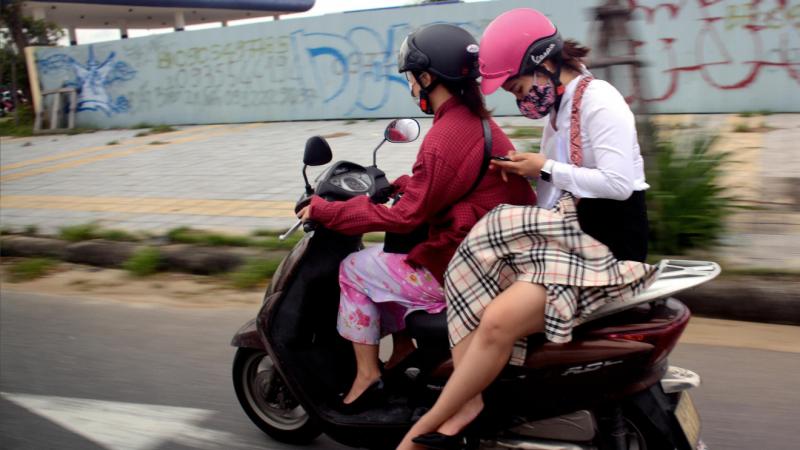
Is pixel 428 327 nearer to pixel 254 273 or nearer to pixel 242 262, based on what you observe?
pixel 254 273

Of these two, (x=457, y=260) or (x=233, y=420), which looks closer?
(x=457, y=260)

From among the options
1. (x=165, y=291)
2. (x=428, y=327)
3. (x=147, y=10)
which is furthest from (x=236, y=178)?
(x=147, y=10)

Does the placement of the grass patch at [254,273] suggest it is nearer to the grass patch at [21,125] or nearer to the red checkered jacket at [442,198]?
the red checkered jacket at [442,198]

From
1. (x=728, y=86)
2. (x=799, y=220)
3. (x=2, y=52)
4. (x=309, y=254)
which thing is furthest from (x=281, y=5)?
(x=309, y=254)

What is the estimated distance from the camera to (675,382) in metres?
2.49

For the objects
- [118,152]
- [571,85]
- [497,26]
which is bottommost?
[118,152]

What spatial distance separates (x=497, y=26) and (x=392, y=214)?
680 mm

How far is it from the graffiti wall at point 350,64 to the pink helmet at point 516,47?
5800mm

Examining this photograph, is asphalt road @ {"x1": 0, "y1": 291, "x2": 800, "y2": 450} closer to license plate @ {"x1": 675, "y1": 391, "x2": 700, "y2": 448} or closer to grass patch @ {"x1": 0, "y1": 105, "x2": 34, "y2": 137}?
license plate @ {"x1": 675, "y1": 391, "x2": 700, "y2": 448}

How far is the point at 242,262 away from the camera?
5688mm

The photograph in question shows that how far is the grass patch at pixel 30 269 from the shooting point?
6.11 metres

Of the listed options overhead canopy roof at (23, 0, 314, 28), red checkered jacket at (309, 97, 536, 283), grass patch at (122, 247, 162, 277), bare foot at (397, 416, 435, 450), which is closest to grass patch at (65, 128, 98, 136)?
overhead canopy roof at (23, 0, 314, 28)

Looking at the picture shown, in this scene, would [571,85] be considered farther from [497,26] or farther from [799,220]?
[799,220]

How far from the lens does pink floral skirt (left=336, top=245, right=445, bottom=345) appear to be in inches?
107
